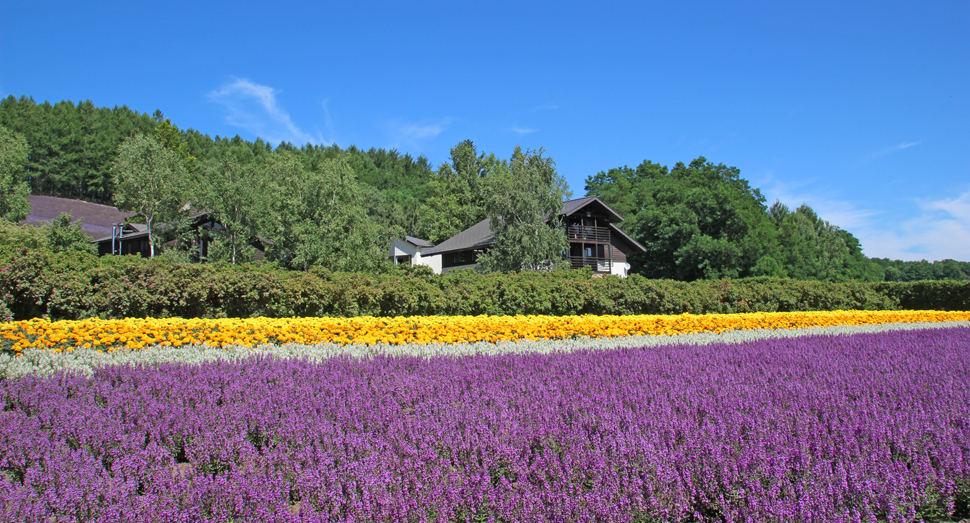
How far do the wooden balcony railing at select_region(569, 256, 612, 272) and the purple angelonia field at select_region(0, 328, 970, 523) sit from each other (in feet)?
101

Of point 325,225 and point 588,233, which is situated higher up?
point 588,233

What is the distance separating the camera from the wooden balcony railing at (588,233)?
122 feet

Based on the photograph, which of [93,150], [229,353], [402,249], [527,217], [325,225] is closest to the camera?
[229,353]

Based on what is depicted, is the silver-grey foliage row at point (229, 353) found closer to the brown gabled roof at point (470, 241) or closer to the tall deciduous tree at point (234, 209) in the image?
the brown gabled roof at point (470, 241)

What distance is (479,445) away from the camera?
348 centimetres

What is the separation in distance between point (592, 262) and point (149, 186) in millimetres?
30137

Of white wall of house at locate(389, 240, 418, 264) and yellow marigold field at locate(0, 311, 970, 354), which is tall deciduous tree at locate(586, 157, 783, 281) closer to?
white wall of house at locate(389, 240, 418, 264)

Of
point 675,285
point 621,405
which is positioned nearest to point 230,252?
point 675,285

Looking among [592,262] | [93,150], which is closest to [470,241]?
[592,262]

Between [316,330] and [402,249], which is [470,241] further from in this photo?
[316,330]

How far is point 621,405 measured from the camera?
14.9 feet

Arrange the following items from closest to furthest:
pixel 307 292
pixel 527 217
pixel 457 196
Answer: pixel 307 292
pixel 527 217
pixel 457 196

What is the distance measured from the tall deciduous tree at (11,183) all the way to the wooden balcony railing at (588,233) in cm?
3753

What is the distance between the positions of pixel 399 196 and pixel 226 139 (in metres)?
31.1
